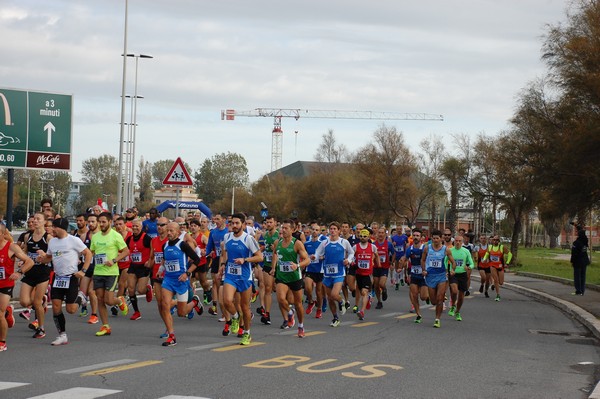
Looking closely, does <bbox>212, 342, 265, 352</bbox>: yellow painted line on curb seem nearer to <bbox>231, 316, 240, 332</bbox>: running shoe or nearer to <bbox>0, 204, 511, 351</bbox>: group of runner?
<bbox>0, 204, 511, 351</bbox>: group of runner

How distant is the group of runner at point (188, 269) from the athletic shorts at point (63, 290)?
0.01m

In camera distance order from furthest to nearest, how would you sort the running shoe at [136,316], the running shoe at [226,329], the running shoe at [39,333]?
the running shoe at [136,316] → the running shoe at [226,329] → the running shoe at [39,333]

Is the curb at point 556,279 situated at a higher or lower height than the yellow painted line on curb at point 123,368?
higher

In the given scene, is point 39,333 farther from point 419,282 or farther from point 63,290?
point 419,282

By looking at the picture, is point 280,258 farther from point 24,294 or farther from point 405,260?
point 405,260

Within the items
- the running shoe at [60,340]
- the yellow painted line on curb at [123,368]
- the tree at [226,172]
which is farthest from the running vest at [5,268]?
the tree at [226,172]

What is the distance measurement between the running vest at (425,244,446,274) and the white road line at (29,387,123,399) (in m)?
9.34

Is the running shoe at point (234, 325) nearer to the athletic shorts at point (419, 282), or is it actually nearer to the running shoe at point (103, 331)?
the running shoe at point (103, 331)

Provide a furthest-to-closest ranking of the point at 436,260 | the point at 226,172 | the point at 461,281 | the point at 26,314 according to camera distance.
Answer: the point at 226,172
the point at 461,281
the point at 436,260
the point at 26,314

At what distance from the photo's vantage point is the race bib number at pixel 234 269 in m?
13.8

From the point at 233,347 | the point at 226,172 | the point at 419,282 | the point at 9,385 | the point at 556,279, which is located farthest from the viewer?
the point at 226,172

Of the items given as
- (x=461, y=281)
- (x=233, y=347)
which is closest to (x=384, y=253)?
(x=461, y=281)

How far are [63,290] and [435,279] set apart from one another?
7228 mm

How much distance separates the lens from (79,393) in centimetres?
885
